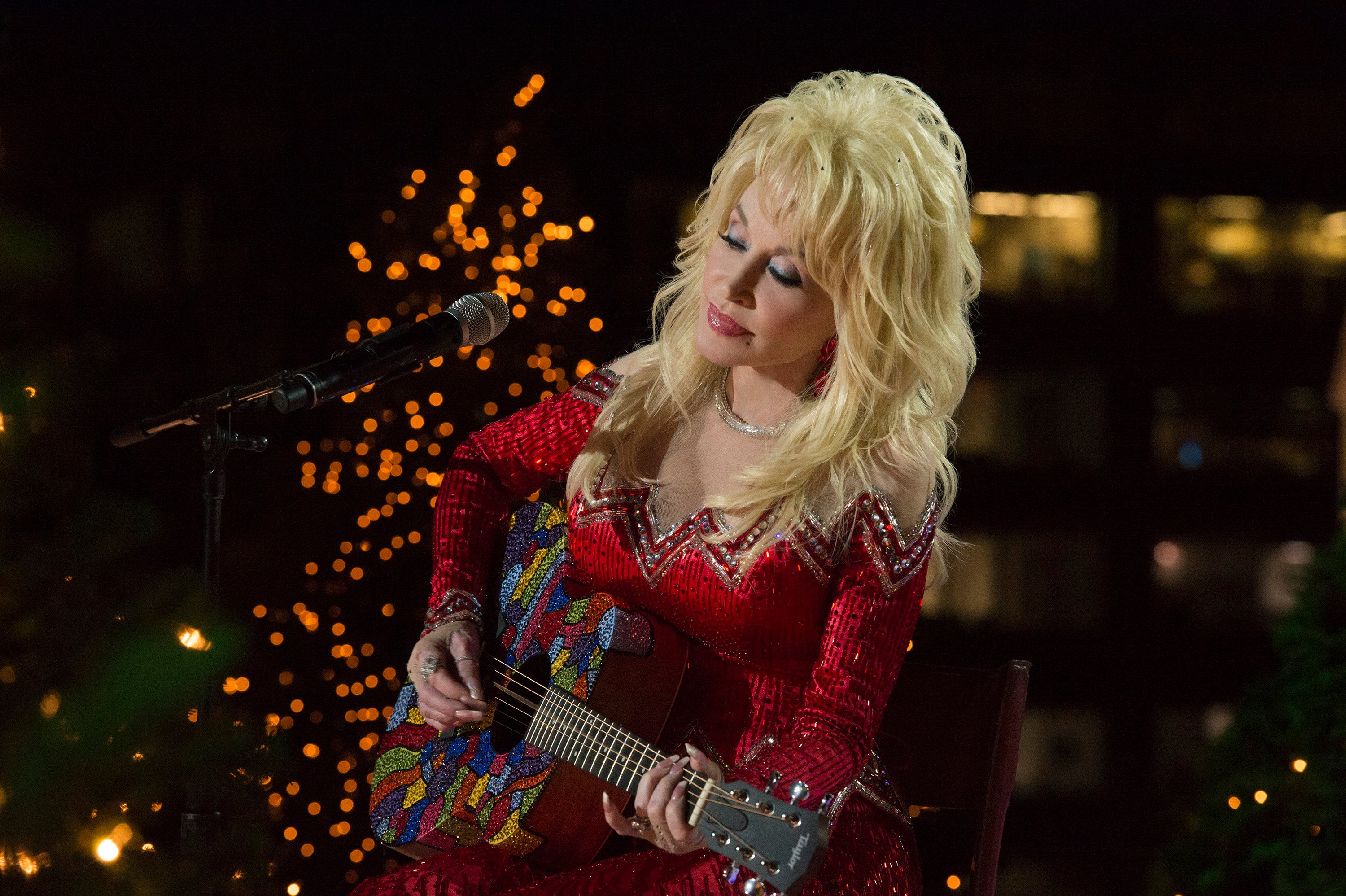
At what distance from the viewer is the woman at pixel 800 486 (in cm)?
170

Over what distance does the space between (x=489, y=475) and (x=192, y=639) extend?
3.52ft

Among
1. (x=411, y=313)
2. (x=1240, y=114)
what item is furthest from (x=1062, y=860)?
(x=411, y=313)

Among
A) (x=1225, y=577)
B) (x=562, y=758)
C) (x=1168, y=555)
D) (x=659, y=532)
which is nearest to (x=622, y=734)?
(x=562, y=758)

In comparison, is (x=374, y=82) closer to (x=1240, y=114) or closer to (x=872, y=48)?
(x=872, y=48)

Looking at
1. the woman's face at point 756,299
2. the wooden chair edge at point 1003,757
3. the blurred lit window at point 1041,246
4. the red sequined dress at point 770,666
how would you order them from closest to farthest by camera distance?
the red sequined dress at point 770,666, the woman's face at point 756,299, the wooden chair edge at point 1003,757, the blurred lit window at point 1041,246

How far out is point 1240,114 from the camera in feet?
26.2

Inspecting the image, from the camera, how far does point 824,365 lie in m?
1.91

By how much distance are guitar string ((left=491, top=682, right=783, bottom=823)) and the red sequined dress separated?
0.32ft

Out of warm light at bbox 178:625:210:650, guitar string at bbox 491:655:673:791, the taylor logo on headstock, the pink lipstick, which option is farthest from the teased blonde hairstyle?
warm light at bbox 178:625:210:650

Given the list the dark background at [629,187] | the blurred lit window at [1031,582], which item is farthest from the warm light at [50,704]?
the blurred lit window at [1031,582]

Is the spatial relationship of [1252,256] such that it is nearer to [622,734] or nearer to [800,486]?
[800,486]

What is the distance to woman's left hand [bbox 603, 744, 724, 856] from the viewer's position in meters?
1.50

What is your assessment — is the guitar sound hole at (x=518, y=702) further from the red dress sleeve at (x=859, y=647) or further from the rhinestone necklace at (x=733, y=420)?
the rhinestone necklace at (x=733, y=420)

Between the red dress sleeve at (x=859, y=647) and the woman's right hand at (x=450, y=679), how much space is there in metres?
0.42
